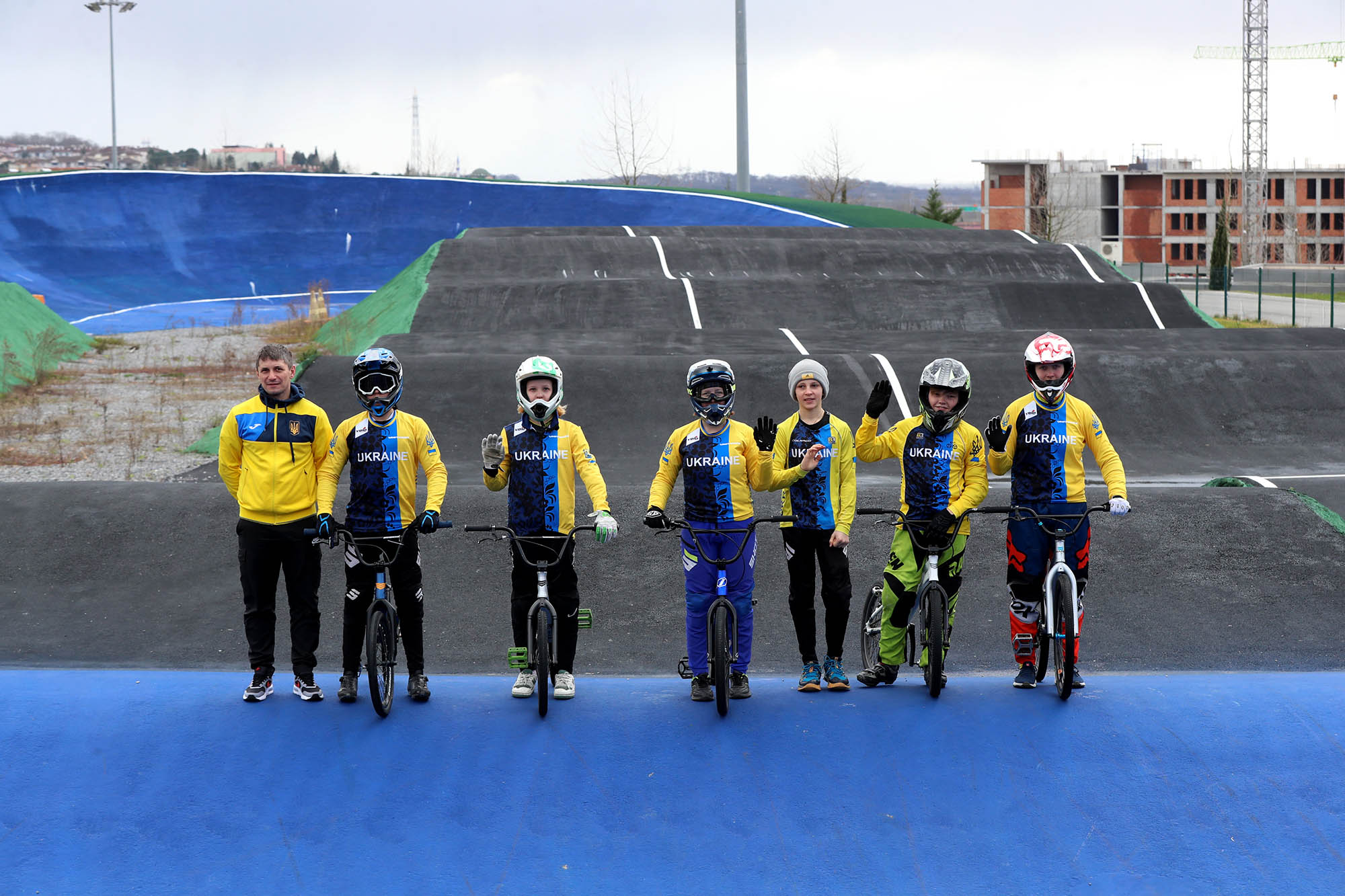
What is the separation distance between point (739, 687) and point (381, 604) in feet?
6.59

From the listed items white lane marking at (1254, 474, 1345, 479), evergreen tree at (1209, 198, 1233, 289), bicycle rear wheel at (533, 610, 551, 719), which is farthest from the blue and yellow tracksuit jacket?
evergreen tree at (1209, 198, 1233, 289)

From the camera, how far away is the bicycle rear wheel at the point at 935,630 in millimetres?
6082

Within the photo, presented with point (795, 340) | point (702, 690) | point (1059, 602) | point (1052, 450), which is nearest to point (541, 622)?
point (702, 690)

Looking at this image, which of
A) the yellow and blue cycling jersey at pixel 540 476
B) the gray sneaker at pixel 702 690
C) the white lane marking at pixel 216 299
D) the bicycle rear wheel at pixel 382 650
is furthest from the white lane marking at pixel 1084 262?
the bicycle rear wheel at pixel 382 650

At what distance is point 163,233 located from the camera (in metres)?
42.0

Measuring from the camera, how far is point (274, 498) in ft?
20.0

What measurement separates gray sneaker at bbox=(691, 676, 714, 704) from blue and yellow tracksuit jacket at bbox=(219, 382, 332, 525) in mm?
2340

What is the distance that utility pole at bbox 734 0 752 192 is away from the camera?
1603 inches

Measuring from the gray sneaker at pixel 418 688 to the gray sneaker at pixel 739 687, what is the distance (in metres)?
1.70

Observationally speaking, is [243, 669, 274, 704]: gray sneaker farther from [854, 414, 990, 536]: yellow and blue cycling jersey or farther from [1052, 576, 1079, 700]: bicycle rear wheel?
[1052, 576, 1079, 700]: bicycle rear wheel

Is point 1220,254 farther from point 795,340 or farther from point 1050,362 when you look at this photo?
point 1050,362

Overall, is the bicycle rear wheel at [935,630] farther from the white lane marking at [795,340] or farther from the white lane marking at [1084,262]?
the white lane marking at [1084,262]

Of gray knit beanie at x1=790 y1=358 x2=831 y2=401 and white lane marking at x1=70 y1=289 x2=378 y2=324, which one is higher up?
white lane marking at x1=70 y1=289 x2=378 y2=324

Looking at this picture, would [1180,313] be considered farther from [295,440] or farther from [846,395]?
[295,440]
